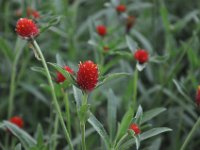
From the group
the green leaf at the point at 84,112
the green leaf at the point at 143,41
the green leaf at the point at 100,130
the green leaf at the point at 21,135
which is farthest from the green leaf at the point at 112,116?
the green leaf at the point at 143,41

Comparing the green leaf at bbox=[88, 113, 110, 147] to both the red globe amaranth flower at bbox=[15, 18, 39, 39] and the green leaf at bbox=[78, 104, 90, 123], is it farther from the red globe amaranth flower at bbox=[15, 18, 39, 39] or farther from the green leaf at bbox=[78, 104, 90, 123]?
the red globe amaranth flower at bbox=[15, 18, 39, 39]

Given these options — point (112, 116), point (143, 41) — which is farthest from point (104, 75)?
point (143, 41)

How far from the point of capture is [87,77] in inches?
46.0

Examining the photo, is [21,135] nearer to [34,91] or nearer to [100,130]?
[100,130]

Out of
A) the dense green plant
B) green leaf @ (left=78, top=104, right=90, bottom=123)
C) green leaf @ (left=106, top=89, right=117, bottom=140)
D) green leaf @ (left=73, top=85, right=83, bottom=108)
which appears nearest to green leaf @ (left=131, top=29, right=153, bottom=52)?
→ the dense green plant

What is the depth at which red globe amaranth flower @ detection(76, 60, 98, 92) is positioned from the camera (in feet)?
3.82

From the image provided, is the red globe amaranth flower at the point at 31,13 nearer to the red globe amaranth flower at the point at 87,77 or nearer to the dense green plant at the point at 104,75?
the dense green plant at the point at 104,75

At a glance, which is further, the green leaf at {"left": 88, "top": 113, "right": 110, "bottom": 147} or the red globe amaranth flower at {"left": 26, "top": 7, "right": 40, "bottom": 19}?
the red globe amaranth flower at {"left": 26, "top": 7, "right": 40, "bottom": 19}

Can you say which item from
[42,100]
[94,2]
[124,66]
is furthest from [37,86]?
[94,2]

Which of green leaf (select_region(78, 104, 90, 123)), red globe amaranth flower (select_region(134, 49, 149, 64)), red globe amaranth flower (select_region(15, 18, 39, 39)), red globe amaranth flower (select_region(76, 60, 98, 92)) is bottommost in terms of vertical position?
red globe amaranth flower (select_region(134, 49, 149, 64))

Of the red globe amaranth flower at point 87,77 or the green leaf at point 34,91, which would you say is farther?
the green leaf at point 34,91

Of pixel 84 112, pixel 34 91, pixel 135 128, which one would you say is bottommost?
pixel 34 91

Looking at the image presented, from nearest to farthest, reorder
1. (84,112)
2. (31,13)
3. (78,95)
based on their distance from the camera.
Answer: (84,112) → (78,95) → (31,13)

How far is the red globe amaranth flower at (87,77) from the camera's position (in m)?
1.16
